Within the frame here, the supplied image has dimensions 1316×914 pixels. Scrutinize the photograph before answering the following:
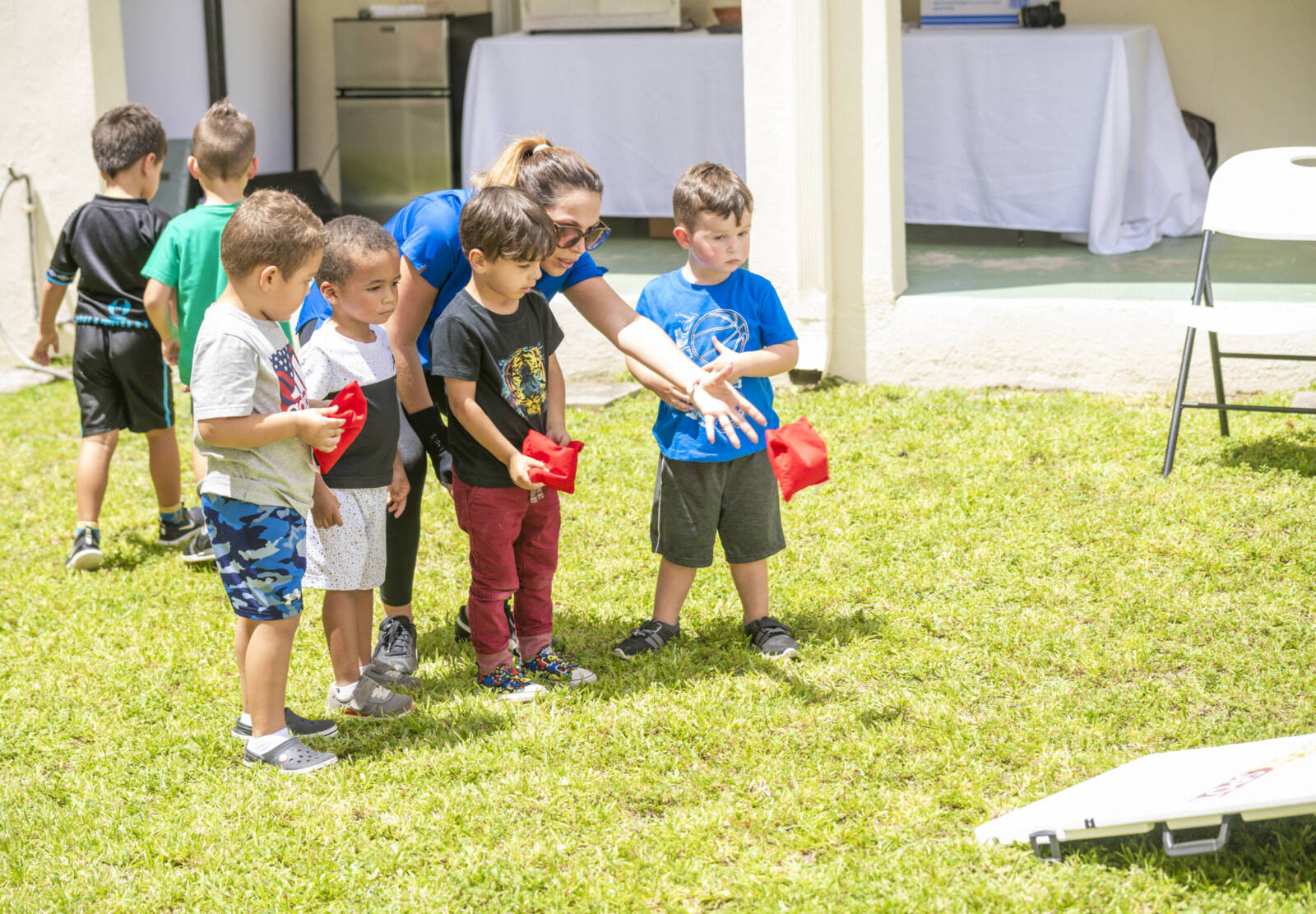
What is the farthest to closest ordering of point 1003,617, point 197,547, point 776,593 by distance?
point 197,547, point 776,593, point 1003,617

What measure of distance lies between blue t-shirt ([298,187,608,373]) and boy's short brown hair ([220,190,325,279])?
0.41 meters

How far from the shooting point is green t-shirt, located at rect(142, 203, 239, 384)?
4.55m

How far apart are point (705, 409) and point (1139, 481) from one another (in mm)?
2479

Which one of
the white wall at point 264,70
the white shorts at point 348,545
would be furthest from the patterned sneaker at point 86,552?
the white wall at point 264,70

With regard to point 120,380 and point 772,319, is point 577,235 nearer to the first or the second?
point 772,319

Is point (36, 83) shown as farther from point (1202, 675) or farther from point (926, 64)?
point (1202, 675)

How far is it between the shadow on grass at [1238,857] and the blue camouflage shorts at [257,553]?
1.85 m

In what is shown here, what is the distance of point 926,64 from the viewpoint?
25.4 ft

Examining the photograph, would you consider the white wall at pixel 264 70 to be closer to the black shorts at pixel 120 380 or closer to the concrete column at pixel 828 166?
the concrete column at pixel 828 166

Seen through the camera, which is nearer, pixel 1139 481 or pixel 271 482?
pixel 271 482

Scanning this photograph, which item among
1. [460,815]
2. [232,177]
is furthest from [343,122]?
[460,815]

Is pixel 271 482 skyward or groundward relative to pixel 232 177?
groundward

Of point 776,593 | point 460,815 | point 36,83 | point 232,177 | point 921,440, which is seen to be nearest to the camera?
point 460,815

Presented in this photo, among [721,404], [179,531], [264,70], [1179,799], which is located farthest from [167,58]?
[1179,799]
